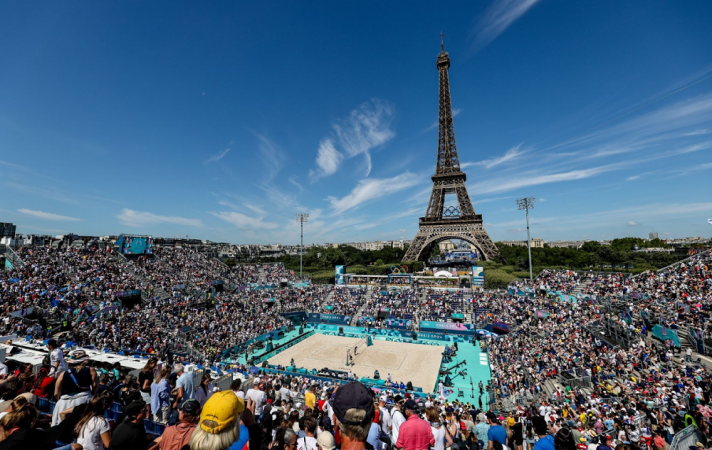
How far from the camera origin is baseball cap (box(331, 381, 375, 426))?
6.93 ft

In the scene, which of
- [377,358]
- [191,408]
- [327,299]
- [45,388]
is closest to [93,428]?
[191,408]

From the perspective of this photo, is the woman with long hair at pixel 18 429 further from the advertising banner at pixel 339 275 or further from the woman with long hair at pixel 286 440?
→ the advertising banner at pixel 339 275

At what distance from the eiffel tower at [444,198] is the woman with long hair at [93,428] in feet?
145

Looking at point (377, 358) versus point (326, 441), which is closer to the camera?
point (326, 441)

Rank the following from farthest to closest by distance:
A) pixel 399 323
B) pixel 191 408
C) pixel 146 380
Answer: pixel 399 323, pixel 146 380, pixel 191 408

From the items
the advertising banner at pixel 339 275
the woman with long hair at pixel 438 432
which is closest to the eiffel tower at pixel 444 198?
the advertising banner at pixel 339 275

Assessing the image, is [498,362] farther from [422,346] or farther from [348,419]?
[348,419]

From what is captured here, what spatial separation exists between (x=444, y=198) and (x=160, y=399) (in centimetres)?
4671

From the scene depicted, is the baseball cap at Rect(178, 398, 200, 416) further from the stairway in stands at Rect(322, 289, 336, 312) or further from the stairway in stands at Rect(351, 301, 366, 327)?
the stairway in stands at Rect(322, 289, 336, 312)

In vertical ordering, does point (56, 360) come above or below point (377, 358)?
above

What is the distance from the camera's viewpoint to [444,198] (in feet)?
158

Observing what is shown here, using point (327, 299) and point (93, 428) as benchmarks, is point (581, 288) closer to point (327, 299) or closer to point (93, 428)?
point (327, 299)

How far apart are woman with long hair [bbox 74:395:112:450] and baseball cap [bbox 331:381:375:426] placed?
133 inches

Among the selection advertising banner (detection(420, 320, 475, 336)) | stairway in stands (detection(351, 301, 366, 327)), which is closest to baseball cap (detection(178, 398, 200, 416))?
advertising banner (detection(420, 320, 475, 336))
